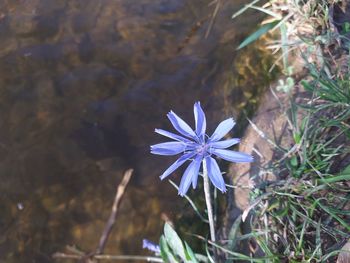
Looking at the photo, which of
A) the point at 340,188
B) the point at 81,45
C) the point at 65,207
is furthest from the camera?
the point at 81,45

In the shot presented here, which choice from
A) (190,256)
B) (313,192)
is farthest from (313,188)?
(190,256)

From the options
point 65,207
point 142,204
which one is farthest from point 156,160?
point 65,207

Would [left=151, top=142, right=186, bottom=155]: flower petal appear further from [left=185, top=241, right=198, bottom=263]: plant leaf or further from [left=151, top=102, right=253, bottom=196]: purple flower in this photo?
[left=185, top=241, right=198, bottom=263]: plant leaf

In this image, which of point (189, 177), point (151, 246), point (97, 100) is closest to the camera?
point (189, 177)

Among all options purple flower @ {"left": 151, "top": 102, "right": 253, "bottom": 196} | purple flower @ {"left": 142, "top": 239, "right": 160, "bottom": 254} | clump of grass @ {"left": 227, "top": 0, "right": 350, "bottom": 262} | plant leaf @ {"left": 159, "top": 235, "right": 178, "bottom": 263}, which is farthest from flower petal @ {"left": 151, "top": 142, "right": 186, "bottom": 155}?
purple flower @ {"left": 142, "top": 239, "right": 160, "bottom": 254}

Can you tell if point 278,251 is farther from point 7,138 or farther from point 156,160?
point 7,138

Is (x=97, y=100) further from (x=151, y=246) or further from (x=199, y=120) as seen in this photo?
(x=199, y=120)
